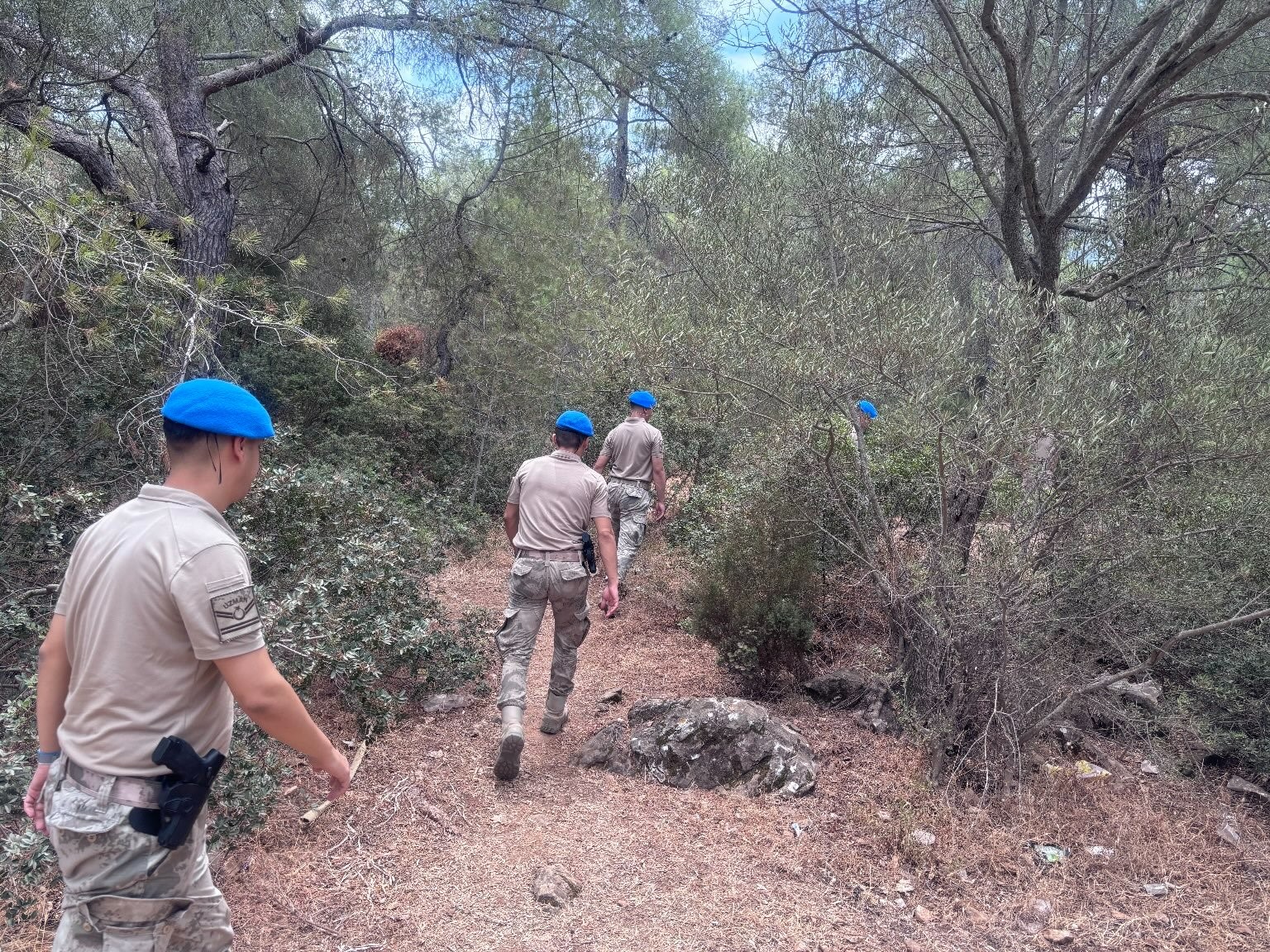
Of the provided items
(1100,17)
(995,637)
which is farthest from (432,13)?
(995,637)

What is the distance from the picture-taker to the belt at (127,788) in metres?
1.95

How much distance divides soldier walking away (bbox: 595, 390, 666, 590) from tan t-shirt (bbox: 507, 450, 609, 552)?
2764 millimetres

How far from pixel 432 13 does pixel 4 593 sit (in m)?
5.94

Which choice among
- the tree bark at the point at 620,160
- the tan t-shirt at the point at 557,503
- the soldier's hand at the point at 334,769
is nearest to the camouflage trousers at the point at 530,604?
the tan t-shirt at the point at 557,503

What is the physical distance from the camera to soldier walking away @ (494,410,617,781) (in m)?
4.68

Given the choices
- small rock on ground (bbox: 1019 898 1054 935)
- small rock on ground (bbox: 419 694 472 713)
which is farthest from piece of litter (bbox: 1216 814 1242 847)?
small rock on ground (bbox: 419 694 472 713)

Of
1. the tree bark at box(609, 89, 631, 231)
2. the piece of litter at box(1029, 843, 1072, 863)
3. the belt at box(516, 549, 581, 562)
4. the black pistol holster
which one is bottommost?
the piece of litter at box(1029, 843, 1072, 863)

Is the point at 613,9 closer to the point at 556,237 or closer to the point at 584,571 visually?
the point at 556,237

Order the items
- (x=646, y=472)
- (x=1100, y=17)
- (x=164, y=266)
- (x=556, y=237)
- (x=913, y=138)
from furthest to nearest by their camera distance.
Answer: (x=556, y=237), (x=646, y=472), (x=913, y=138), (x=1100, y=17), (x=164, y=266)

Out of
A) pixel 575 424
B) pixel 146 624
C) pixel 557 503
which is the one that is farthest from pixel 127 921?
pixel 575 424

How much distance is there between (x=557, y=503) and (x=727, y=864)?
2.05m

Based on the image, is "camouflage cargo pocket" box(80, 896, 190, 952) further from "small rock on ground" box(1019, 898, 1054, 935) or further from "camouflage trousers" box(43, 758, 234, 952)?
"small rock on ground" box(1019, 898, 1054, 935)

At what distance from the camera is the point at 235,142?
1029cm

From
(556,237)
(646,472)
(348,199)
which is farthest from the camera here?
(556,237)
